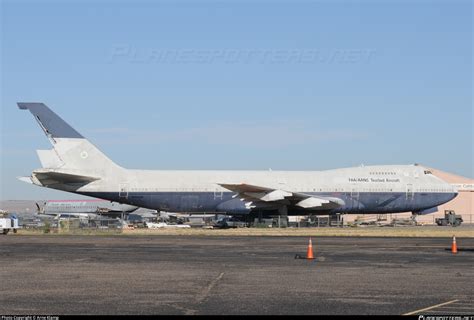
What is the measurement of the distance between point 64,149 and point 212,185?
1285cm

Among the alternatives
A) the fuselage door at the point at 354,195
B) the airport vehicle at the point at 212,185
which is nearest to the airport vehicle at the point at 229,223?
the airport vehicle at the point at 212,185

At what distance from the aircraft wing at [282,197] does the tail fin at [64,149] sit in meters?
11.1

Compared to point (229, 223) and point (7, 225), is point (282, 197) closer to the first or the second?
point (229, 223)

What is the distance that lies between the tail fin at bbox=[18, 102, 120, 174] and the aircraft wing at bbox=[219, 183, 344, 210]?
11127mm

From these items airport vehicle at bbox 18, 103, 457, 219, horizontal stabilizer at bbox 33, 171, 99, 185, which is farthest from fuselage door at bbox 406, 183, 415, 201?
horizontal stabilizer at bbox 33, 171, 99, 185

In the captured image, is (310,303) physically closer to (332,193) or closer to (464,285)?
(464,285)

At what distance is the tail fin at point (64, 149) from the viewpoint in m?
62.2

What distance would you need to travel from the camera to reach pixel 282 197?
62750 millimetres

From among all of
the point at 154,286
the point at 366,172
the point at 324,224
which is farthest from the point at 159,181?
the point at 154,286

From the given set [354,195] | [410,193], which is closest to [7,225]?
[354,195]

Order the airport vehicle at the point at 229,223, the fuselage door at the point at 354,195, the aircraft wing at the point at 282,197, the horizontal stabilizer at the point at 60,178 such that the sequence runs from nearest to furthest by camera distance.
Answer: the horizontal stabilizer at the point at 60,178 → the aircraft wing at the point at 282,197 → the airport vehicle at the point at 229,223 → the fuselage door at the point at 354,195

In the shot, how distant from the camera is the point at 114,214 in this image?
93.6 m

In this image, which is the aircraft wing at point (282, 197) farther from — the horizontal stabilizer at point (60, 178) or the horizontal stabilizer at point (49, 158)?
the horizontal stabilizer at point (49, 158)

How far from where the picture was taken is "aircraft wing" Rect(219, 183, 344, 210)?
6250 cm
